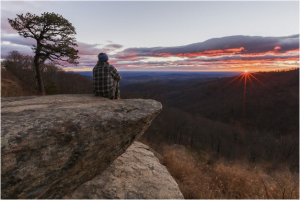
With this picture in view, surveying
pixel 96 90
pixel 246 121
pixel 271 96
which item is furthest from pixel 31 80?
pixel 271 96

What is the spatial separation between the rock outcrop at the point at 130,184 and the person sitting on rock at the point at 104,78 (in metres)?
2.66

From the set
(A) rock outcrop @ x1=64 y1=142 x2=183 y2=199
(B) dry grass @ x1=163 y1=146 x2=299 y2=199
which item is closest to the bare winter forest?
(B) dry grass @ x1=163 y1=146 x2=299 y2=199

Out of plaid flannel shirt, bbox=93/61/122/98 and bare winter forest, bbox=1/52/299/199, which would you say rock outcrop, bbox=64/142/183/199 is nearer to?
bare winter forest, bbox=1/52/299/199

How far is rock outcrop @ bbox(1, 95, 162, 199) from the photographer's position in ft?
7.93

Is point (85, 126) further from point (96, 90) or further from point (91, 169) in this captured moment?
point (96, 90)

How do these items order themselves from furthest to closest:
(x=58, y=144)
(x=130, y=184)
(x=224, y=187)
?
1. (x=224, y=187)
2. (x=130, y=184)
3. (x=58, y=144)

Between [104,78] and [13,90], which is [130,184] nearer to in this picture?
[104,78]

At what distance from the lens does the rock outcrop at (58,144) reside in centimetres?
242

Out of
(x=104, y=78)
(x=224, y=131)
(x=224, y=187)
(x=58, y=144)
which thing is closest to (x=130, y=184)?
(x=58, y=144)

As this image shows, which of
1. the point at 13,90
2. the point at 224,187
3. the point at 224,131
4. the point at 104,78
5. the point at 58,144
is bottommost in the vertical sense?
the point at 224,131

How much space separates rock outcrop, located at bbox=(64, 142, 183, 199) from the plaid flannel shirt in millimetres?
2693

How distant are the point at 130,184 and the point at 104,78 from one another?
360cm

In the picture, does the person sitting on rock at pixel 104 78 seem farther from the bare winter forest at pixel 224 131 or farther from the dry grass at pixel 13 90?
the dry grass at pixel 13 90

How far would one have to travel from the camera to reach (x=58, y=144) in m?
2.83
